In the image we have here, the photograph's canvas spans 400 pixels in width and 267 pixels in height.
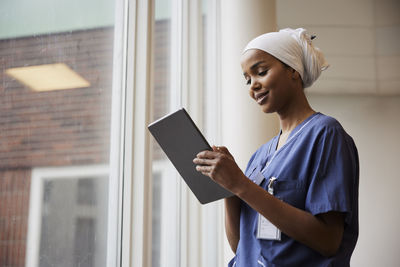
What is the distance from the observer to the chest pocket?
3.83 feet

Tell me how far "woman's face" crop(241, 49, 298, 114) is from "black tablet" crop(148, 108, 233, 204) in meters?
0.25

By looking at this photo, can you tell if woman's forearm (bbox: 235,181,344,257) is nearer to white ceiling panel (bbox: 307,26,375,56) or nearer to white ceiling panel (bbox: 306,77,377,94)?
white ceiling panel (bbox: 306,77,377,94)

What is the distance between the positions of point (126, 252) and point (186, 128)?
0.80 meters

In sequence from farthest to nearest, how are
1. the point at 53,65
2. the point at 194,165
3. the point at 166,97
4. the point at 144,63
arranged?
1. the point at 166,97
2. the point at 144,63
3. the point at 53,65
4. the point at 194,165

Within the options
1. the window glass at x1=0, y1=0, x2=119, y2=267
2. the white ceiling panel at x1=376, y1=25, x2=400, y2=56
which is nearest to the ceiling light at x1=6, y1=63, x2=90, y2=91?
the window glass at x1=0, y1=0, x2=119, y2=267

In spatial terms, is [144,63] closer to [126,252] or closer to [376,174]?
[126,252]

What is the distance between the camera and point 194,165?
1.27m

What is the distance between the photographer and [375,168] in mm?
3105

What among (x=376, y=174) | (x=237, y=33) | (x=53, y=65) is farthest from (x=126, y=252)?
(x=376, y=174)

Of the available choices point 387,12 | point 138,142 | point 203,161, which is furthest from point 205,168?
point 387,12

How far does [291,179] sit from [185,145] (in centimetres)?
29

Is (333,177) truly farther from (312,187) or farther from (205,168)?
(205,168)

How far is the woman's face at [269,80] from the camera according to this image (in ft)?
4.28

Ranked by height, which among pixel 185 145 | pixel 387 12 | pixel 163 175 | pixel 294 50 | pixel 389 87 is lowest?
pixel 163 175
